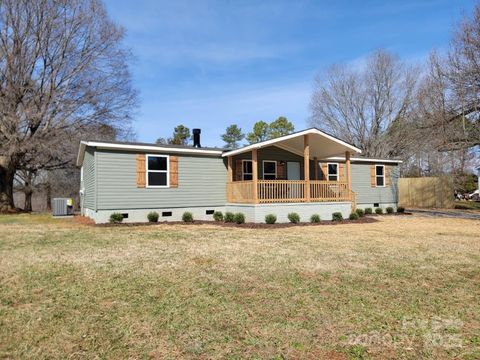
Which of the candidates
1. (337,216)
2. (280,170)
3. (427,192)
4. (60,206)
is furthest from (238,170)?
Answer: (427,192)

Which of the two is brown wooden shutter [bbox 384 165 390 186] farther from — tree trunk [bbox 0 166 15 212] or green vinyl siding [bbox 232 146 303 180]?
tree trunk [bbox 0 166 15 212]

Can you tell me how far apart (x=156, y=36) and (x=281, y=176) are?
337 inches

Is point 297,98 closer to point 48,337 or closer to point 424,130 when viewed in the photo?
point 424,130

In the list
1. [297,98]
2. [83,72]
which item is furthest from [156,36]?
[297,98]

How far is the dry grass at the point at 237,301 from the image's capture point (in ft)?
10.3

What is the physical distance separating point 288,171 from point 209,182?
433cm

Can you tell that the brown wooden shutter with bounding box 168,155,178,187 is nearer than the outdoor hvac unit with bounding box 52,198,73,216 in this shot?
Yes

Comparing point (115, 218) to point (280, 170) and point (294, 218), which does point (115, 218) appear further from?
point (280, 170)

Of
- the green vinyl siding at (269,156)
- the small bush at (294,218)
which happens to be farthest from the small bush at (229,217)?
the green vinyl siding at (269,156)

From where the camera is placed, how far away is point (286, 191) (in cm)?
1412

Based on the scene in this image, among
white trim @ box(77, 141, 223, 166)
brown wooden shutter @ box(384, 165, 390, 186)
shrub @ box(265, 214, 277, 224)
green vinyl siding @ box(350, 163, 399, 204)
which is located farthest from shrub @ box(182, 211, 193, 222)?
brown wooden shutter @ box(384, 165, 390, 186)

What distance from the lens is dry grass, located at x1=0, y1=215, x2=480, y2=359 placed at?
10.3ft

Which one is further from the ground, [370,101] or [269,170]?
[370,101]

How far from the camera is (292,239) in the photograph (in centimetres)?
897
